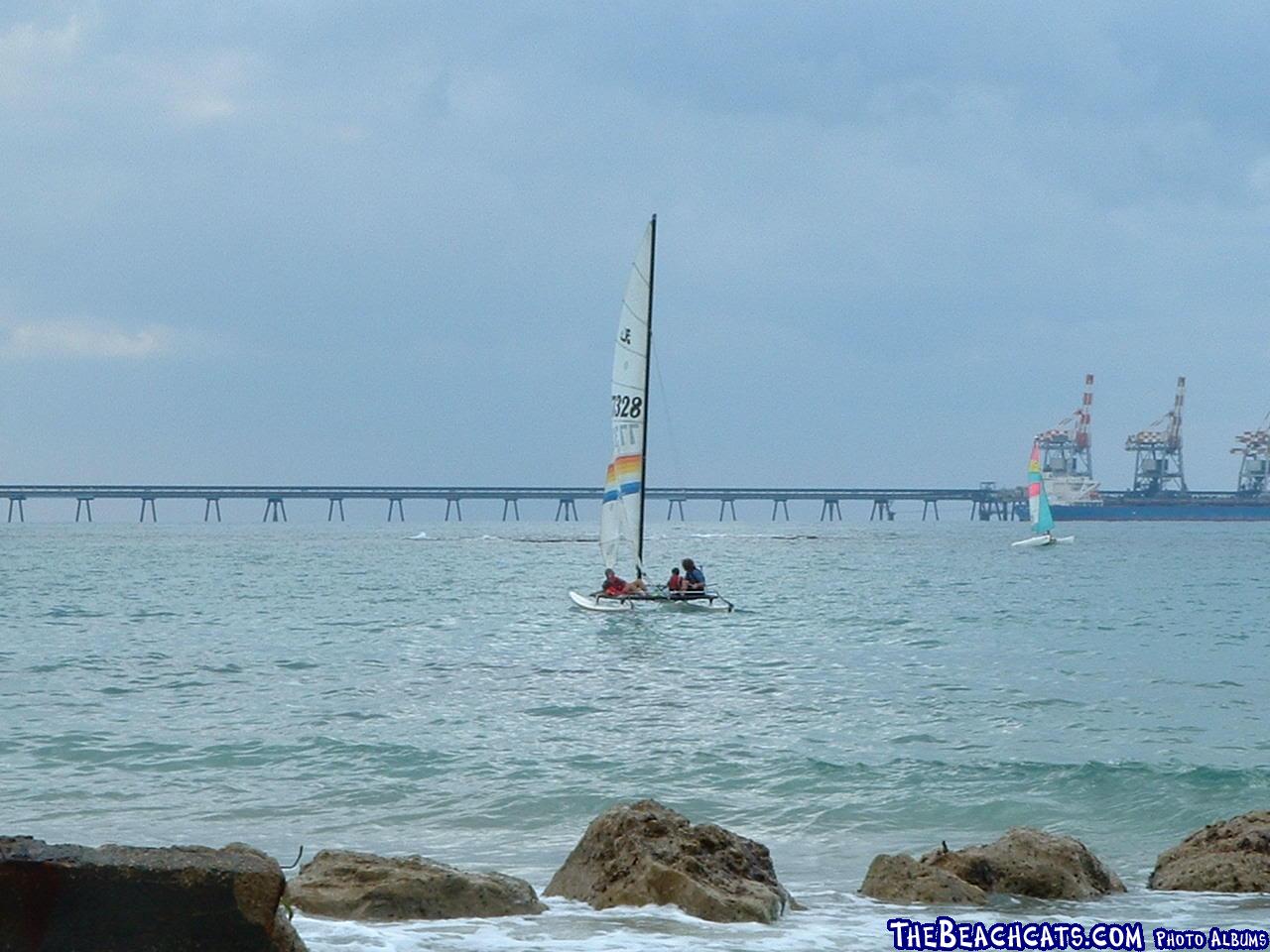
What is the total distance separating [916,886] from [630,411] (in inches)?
995

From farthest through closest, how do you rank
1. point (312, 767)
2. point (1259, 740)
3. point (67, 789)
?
point (1259, 740), point (312, 767), point (67, 789)

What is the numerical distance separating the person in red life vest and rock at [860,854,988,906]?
24962mm

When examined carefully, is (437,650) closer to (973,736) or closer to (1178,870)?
(973,736)

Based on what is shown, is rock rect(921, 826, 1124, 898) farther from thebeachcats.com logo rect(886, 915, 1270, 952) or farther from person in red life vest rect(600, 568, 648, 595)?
person in red life vest rect(600, 568, 648, 595)

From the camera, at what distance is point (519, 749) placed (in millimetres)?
15703

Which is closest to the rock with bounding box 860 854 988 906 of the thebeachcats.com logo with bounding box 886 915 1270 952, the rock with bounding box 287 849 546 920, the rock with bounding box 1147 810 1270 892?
the thebeachcats.com logo with bounding box 886 915 1270 952

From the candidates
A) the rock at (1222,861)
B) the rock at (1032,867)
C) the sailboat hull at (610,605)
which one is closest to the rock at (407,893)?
the rock at (1032,867)

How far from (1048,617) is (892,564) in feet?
121

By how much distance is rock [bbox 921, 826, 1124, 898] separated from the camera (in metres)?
8.56

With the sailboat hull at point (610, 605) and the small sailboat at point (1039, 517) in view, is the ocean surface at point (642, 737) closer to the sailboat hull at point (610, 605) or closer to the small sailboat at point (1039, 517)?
the sailboat hull at point (610, 605)

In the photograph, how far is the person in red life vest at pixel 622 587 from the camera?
33.8 m

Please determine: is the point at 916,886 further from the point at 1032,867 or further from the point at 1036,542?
the point at 1036,542

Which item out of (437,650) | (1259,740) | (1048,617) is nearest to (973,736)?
(1259,740)

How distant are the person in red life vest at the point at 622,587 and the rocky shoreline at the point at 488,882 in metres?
24.4
